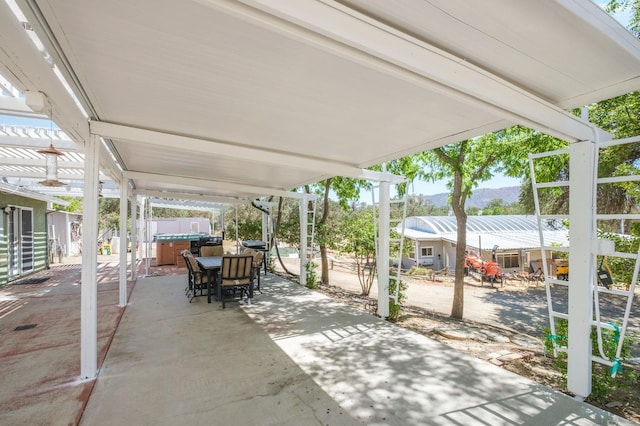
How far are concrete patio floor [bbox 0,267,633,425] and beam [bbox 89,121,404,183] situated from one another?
2.69 m

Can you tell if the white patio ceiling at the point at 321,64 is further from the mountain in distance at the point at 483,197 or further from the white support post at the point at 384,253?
the mountain in distance at the point at 483,197

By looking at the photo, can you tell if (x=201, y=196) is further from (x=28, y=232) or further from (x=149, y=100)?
(x=149, y=100)

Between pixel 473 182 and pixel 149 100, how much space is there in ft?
21.2

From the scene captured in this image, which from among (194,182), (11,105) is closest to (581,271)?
(11,105)

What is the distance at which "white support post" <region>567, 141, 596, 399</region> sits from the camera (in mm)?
2674

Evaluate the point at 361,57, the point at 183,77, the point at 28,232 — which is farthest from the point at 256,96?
the point at 28,232

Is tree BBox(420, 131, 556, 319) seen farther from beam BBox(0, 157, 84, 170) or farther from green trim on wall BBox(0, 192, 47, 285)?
green trim on wall BBox(0, 192, 47, 285)

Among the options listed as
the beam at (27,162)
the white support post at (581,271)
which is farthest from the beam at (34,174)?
the white support post at (581,271)

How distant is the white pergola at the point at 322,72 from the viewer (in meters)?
1.67

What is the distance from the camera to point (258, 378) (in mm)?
3164

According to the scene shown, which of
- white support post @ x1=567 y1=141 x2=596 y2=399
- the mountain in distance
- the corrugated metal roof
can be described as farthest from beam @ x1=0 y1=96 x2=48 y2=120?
the mountain in distance

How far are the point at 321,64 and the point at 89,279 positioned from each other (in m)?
3.28

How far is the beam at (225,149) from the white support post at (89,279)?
0.49 meters

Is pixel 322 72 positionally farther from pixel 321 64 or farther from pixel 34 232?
pixel 34 232
